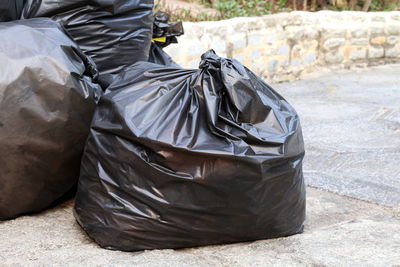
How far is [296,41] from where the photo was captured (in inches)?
265

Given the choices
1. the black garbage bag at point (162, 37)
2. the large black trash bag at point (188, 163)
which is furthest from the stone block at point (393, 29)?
the large black trash bag at point (188, 163)

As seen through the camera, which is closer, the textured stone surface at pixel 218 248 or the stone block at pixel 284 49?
the textured stone surface at pixel 218 248

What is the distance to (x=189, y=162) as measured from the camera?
2213 millimetres

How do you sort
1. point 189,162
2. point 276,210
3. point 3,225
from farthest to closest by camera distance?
point 3,225, point 276,210, point 189,162

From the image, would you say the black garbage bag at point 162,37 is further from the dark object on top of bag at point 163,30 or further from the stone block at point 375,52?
the stone block at point 375,52

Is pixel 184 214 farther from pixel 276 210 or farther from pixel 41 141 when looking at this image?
pixel 41 141

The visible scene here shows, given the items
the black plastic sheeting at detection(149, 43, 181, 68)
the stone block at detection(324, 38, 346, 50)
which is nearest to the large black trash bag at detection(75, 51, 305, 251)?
the black plastic sheeting at detection(149, 43, 181, 68)

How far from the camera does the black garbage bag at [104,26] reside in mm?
2877

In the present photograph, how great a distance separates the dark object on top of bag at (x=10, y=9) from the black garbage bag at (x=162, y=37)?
2.54ft

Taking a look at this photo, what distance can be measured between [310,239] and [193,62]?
329 cm

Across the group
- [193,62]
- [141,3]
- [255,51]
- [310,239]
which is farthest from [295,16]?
[310,239]

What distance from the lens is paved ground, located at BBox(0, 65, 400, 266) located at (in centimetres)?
228

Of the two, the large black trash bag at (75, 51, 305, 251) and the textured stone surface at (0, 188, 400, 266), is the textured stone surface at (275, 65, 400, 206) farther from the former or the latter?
the large black trash bag at (75, 51, 305, 251)

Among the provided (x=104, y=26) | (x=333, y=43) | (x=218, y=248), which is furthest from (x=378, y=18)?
(x=218, y=248)
